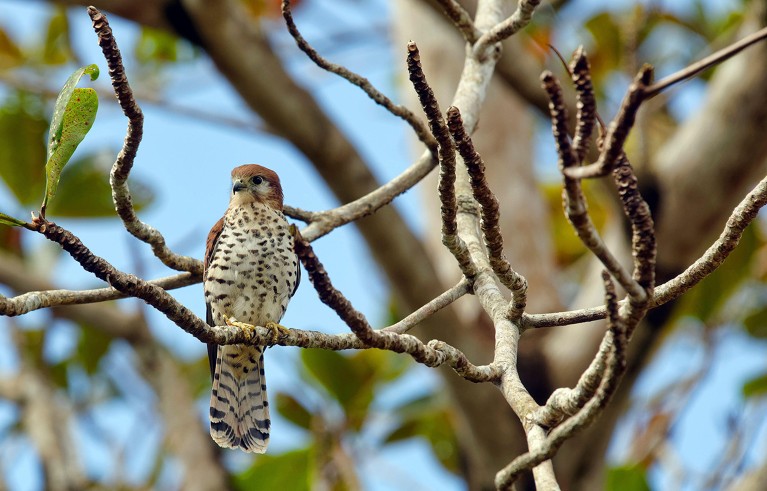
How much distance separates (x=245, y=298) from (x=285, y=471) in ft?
8.64

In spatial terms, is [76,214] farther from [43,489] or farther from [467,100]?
[467,100]

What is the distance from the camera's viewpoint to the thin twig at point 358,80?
119 inches

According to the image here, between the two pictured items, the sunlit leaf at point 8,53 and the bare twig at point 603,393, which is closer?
the bare twig at point 603,393

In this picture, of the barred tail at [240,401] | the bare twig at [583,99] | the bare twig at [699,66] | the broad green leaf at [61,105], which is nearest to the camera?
the bare twig at [699,66]

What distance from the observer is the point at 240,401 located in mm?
4047

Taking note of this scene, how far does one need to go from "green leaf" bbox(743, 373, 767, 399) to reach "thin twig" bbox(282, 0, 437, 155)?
13.5 feet

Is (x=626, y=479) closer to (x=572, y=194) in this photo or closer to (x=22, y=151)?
(x=22, y=151)

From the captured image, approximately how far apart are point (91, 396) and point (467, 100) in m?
4.76

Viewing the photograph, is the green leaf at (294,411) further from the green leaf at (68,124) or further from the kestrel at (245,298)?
the green leaf at (68,124)

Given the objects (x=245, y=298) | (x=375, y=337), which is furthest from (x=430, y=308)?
(x=245, y=298)

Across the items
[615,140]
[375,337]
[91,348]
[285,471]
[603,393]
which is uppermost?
[91,348]

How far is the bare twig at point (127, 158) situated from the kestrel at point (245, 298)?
869mm

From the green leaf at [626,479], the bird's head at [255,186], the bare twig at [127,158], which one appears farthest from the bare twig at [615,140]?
→ the green leaf at [626,479]

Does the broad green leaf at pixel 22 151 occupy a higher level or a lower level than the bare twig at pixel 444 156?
higher
